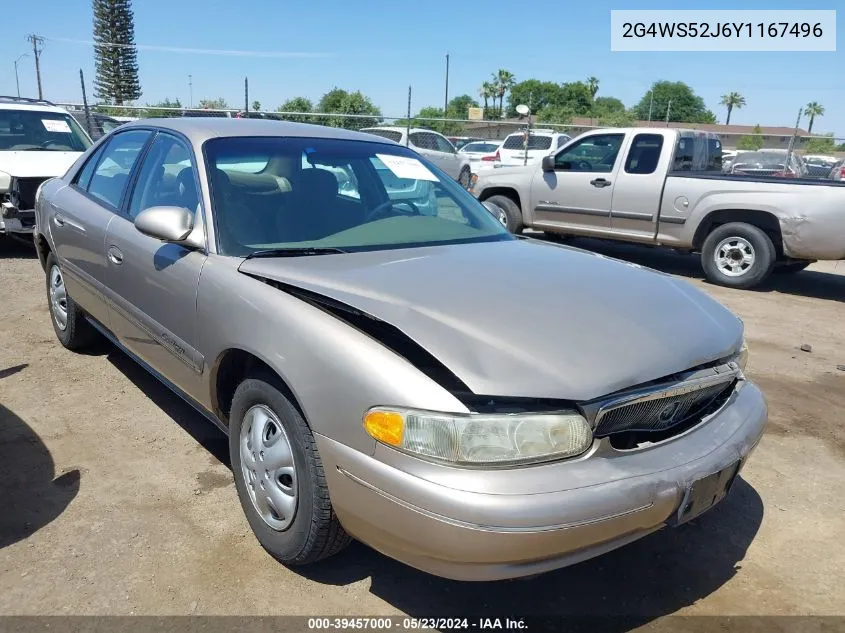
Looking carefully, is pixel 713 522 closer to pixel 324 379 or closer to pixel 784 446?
pixel 784 446

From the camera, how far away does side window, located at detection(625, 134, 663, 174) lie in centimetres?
855

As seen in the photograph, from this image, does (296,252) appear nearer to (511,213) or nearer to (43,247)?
(43,247)

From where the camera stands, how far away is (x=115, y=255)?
3568 mm

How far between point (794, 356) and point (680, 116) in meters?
114

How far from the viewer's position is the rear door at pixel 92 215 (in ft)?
12.5

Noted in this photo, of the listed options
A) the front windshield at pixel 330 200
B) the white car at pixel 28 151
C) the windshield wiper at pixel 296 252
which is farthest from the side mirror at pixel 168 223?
the white car at pixel 28 151

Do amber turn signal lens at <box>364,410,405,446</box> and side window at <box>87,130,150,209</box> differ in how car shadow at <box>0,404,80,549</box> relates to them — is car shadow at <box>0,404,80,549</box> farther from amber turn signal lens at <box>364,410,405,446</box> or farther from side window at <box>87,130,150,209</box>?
amber turn signal lens at <box>364,410,405,446</box>

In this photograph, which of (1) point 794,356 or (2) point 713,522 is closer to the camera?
(2) point 713,522

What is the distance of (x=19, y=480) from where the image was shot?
3.18 metres

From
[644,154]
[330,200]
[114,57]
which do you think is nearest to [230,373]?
[330,200]

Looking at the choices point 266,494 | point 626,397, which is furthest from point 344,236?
point 626,397

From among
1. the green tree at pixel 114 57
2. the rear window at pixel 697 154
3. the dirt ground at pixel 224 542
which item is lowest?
the dirt ground at pixel 224 542

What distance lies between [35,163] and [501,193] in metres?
6.22

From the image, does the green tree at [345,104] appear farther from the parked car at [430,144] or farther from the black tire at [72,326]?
the black tire at [72,326]
